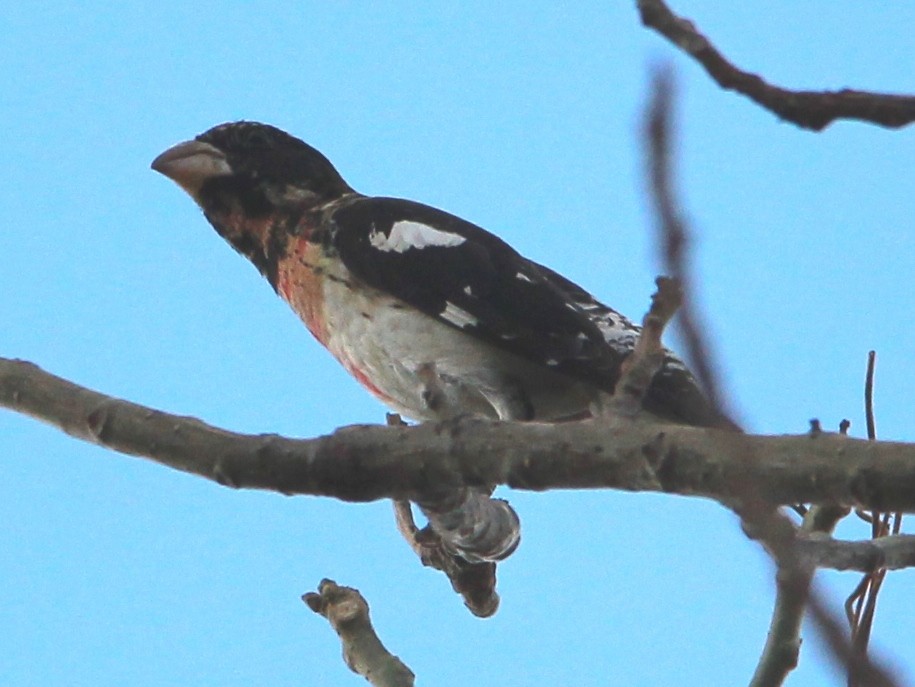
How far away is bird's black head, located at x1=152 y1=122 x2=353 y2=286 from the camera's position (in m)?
5.89

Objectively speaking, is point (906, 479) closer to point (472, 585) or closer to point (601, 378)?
point (472, 585)

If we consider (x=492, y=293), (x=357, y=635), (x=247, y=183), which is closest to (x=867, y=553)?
(x=357, y=635)

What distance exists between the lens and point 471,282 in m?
5.06

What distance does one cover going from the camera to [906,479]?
2154mm

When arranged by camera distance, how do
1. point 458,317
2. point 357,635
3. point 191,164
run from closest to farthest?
point 357,635
point 458,317
point 191,164

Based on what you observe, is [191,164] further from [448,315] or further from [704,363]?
[704,363]

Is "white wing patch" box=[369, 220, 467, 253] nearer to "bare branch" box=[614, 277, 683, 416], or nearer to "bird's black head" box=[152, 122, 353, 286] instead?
"bird's black head" box=[152, 122, 353, 286]

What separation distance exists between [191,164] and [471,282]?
153cm

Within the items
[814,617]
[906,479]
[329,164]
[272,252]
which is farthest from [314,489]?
[329,164]

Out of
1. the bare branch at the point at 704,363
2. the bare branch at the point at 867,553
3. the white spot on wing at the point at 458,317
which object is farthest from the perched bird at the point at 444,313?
the bare branch at the point at 704,363

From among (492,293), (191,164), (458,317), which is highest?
(191,164)

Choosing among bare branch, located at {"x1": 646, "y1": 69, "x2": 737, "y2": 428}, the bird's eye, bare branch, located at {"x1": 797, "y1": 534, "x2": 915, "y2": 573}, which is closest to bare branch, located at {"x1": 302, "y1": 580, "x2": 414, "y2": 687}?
bare branch, located at {"x1": 797, "y1": 534, "x2": 915, "y2": 573}

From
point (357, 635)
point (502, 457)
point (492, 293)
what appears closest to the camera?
point (502, 457)

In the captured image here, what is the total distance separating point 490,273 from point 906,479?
3.06 metres
